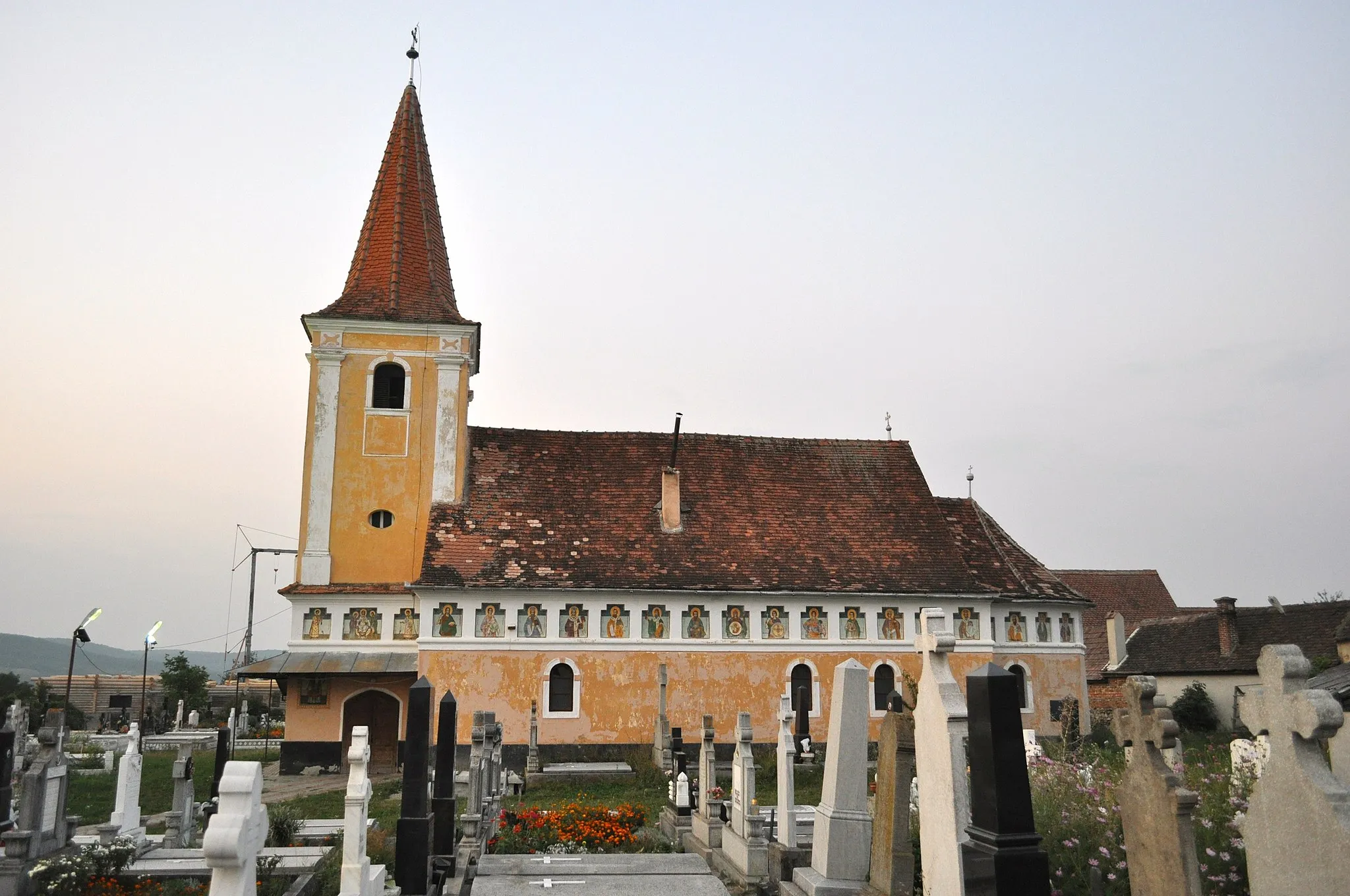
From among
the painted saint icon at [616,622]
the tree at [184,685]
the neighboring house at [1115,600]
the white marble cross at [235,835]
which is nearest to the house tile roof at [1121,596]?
the neighboring house at [1115,600]

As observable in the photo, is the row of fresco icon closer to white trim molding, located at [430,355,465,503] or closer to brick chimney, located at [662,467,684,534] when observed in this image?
brick chimney, located at [662,467,684,534]

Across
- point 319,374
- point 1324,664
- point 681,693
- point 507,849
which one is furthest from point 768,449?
point 507,849

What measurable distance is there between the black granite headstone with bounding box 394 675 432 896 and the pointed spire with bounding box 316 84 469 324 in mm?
19227

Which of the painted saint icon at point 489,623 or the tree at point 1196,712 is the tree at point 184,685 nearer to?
the painted saint icon at point 489,623

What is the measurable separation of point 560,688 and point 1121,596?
98.5ft

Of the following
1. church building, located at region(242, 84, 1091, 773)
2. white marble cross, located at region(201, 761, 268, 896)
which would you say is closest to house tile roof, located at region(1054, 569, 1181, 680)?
church building, located at region(242, 84, 1091, 773)

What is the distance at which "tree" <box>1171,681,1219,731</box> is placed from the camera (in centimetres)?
3238

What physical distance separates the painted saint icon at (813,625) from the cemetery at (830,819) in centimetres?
788

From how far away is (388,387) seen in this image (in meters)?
27.7

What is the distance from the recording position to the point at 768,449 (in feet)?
102

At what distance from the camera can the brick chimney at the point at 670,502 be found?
2800 centimetres

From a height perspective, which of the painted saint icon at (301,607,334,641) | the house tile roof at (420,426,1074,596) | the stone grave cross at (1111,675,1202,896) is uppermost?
the house tile roof at (420,426,1074,596)

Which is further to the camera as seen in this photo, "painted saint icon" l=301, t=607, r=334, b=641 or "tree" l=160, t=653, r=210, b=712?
"tree" l=160, t=653, r=210, b=712

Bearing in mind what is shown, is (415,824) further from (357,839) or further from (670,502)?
(670,502)
